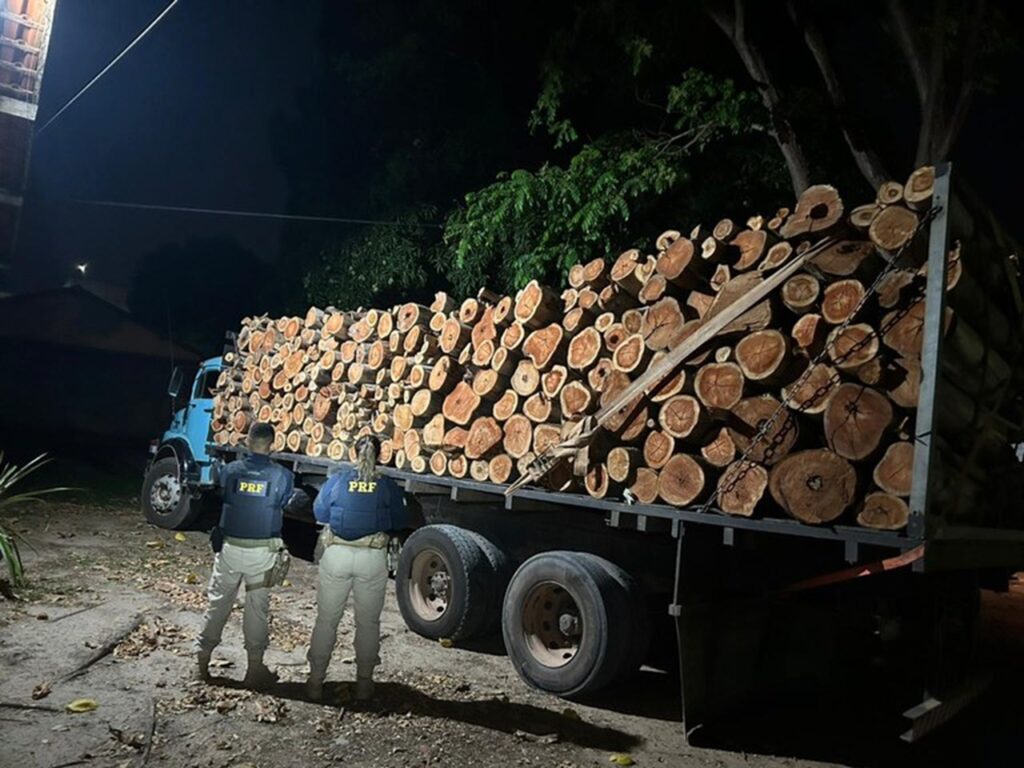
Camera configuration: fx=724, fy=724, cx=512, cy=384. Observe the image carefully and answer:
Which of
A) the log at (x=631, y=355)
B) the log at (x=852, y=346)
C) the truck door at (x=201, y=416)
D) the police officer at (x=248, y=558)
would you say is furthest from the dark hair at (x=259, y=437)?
the truck door at (x=201, y=416)

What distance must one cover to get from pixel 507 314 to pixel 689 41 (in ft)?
19.7

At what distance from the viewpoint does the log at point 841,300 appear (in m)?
4.21

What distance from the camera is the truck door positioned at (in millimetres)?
10374

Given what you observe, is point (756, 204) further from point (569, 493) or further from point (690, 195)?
point (569, 493)

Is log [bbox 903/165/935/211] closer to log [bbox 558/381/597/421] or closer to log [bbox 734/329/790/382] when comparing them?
log [bbox 734/329/790/382]

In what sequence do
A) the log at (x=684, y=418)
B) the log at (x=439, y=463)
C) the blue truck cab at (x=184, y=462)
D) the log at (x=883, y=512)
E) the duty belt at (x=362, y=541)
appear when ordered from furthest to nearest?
the blue truck cab at (x=184, y=462)
the log at (x=439, y=463)
the duty belt at (x=362, y=541)
the log at (x=684, y=418)
the log at (x=883, y=512)

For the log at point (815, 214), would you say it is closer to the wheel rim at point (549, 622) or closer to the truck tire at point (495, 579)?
the wheel rim at point (549, 622)

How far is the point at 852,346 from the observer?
162 inches

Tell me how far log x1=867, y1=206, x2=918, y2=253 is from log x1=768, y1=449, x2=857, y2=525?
1.25 m

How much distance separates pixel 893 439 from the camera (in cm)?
396

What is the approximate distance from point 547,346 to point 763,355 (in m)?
1.87

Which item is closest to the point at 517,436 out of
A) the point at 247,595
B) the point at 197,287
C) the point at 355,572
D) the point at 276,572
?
the point at 355,572

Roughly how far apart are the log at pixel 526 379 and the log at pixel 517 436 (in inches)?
8.4

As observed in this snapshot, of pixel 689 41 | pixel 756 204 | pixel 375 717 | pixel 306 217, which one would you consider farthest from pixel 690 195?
pixel 306 217
